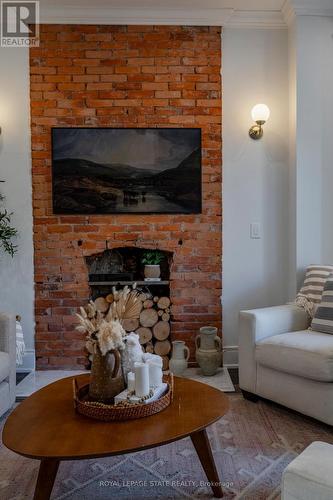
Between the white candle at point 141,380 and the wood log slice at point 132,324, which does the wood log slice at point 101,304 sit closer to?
the wood log slice at point 132,324

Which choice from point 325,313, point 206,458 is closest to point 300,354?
point 325,313

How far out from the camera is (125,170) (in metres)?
3.34

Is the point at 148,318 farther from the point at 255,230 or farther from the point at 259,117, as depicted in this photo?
the point at 259,117

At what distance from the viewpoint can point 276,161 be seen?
3449 millimetres

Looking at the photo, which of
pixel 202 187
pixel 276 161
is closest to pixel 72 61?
pixel 202 187

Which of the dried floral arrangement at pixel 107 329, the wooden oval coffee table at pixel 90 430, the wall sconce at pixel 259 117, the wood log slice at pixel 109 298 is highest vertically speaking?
the wall sconce at pixel 259 117

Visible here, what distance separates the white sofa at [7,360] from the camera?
7.88ft

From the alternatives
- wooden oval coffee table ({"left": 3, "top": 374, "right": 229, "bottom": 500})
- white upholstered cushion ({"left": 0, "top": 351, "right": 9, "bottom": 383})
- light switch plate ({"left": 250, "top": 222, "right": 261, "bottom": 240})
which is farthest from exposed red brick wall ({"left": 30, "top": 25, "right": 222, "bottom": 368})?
wooden oval coffee table ({"left": 3, "top": 374, "right": 229, "bottom": 500})

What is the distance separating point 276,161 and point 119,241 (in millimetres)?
1495

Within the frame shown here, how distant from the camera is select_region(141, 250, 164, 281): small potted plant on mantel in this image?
340cm

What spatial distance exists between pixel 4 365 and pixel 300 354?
1.73 meters

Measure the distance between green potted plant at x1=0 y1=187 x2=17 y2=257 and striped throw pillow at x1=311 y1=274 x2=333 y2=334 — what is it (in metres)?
2.40

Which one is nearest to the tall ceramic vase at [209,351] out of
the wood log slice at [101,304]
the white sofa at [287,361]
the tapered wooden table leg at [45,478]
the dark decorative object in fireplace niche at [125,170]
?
the white sofa at [287,361]

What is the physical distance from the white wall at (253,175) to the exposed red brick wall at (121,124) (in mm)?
105
